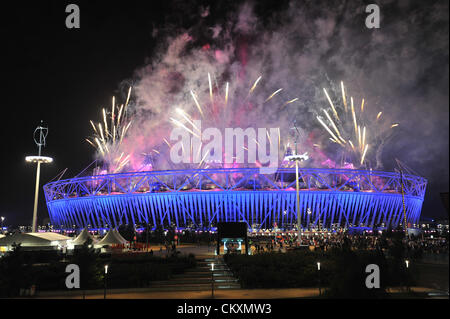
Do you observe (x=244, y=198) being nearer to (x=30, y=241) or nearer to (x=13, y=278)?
(x=30, y=241)

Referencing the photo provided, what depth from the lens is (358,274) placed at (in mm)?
11219

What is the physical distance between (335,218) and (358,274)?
77691 millimetres

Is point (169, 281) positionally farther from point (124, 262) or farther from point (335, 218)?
point (335, 218)

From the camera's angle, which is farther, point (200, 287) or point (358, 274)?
point (200, 287)

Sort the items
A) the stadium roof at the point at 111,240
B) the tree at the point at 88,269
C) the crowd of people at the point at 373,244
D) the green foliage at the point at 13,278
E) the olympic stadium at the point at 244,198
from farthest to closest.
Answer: the olympic stadium at the point at 244,198
the stadium roof at the point at 111,240
the crowd of people at the point at 373,244
the tree at the point at 88,269
the green foliage at the point at 13,278

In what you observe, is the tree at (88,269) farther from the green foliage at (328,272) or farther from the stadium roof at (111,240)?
the stadium roof at (111,240)

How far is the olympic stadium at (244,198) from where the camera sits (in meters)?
74.4

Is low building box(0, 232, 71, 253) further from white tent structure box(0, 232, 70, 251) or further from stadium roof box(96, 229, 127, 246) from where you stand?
stadium roof box(96, 229, 127, 246)

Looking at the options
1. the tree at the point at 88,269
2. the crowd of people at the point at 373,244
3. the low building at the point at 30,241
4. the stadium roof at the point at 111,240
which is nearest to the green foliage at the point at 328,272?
the crowd of people at the point at 373,244

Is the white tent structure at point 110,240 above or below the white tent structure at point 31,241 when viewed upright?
below

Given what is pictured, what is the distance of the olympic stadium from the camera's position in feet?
244

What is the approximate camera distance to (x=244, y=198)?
2975 inches

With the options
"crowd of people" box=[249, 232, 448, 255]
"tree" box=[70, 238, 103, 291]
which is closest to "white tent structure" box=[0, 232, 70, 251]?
"tree" box=[70, 238, 103, 291]
